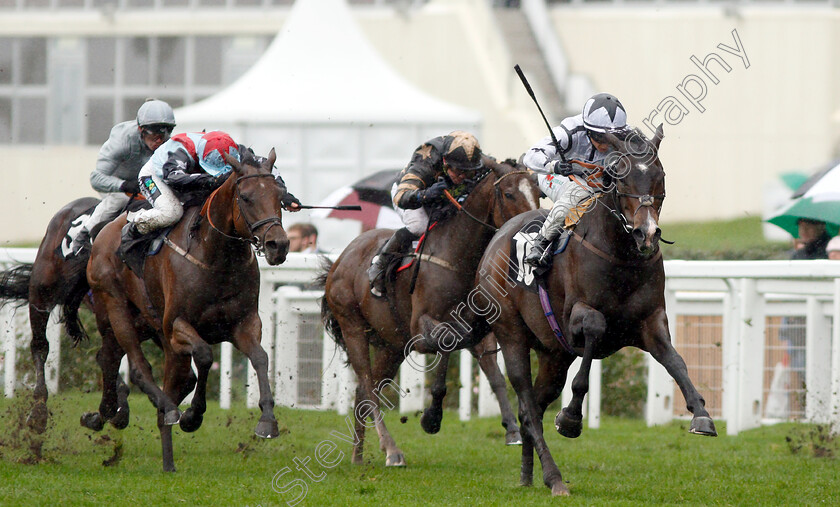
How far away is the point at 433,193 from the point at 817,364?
3285 mm

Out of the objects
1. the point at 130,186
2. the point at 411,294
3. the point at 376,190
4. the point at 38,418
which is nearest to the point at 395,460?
the point at 411,294

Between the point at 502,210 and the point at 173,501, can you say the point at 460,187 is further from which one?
the point at 173,501

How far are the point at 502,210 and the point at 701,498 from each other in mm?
2046

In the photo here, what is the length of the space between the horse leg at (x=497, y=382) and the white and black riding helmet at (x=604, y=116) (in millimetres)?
1964

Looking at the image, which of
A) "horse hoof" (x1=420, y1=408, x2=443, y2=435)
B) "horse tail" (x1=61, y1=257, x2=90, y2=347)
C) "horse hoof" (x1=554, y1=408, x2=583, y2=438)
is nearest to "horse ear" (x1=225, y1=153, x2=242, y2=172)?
"horse hoof" (x1=420, y1=408, x2=443, y2=435)

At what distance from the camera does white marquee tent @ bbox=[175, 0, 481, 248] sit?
14164 mm

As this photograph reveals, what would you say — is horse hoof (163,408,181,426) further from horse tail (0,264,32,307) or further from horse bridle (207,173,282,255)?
horse tail (0,264,32,307)

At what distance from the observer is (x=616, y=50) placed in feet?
68.9

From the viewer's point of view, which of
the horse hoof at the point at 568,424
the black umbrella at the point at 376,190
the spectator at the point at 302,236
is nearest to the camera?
the horse hoof at the point at 568,424

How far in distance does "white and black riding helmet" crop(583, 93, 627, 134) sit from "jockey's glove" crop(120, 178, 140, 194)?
3.44 m

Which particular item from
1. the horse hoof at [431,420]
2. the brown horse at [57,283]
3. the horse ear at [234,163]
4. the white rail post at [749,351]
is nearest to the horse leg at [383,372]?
the horse hoof at [431,420]

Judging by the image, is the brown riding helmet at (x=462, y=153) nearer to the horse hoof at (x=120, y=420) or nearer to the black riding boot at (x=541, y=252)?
the black riding boot at (x=541, y=252)

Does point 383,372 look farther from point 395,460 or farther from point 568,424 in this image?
point 568,424

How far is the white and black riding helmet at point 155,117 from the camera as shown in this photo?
786 centimetres
